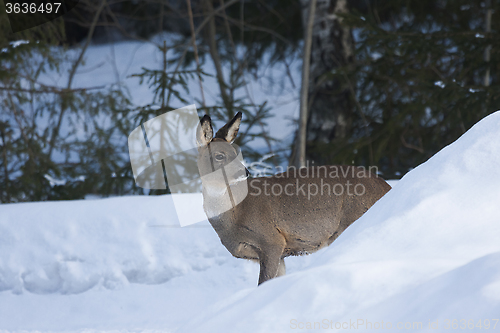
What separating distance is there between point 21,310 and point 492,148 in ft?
12.5

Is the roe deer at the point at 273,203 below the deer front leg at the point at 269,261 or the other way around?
the other way around

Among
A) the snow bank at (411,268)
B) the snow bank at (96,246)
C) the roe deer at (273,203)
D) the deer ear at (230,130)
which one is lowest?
the snow bank at (96,246)

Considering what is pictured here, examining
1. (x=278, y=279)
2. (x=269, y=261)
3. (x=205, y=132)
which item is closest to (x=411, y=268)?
(x=278, y=279)

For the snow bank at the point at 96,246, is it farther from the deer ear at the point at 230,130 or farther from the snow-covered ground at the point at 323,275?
the deer ear at the point at 230,130

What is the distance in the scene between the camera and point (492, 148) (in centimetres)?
254

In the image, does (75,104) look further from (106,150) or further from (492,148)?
(492,148)

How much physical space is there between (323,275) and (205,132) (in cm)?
190

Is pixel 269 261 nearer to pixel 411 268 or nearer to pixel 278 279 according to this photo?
pixel 278 279

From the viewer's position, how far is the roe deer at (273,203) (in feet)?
12.2

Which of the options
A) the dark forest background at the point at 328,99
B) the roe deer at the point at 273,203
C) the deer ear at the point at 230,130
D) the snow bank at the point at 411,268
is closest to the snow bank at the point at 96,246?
the roe deer at the point at 273,203

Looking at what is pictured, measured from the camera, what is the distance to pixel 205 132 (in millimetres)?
3740

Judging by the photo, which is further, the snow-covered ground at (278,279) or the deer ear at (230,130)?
the deer ear at (230,130)

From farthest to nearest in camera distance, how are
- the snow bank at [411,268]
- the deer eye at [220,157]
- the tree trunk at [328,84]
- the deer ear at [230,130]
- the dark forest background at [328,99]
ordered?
the tree trunk at [328,84]
the dark forest background at [328,99]
the deer ear at [230,130]
the deer eye at [220,157]
the snow bank at [411,268]

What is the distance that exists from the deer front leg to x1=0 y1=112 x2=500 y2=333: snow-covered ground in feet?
2.93
